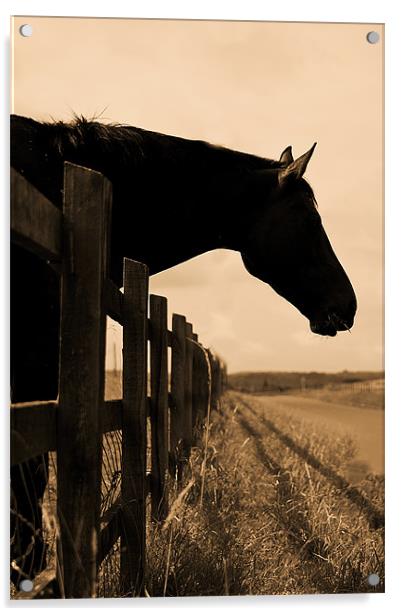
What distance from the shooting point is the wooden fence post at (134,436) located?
5.99 ft

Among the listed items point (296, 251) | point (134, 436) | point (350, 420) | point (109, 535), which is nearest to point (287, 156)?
point (296, 251)

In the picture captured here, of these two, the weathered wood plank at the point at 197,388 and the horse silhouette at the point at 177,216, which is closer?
the horse silhouette at the point at 177,216

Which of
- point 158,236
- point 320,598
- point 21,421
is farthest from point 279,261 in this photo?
point 21,421

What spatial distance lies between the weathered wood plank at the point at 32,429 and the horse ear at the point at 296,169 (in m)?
1.14

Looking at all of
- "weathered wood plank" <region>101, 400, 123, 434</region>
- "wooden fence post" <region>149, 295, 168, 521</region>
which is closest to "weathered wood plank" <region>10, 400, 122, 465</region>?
"weathered wood plank" <region>101, 400, 123, 434</region>

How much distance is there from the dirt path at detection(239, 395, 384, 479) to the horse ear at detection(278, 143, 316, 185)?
642mm

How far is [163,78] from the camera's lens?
210cm

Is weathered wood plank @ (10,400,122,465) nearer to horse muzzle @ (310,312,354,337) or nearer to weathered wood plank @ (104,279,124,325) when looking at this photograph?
weathered wood plank @ (104,279,124,325)

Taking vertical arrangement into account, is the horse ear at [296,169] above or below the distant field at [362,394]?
above

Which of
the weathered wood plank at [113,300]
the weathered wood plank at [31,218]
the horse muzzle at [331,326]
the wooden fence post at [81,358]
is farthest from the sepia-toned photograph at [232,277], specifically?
the weathered wood plank at [31,218]

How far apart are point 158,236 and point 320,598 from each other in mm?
1140

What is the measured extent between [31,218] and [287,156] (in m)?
1.21

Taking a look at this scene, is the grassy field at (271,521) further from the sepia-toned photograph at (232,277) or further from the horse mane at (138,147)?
the horse mane at (138,147)

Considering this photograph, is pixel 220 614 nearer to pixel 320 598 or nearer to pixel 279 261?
pixel 320 598
